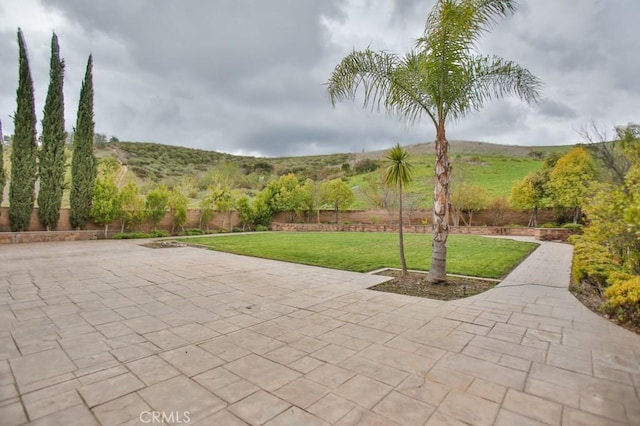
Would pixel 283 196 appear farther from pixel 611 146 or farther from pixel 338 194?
pixel 611 146

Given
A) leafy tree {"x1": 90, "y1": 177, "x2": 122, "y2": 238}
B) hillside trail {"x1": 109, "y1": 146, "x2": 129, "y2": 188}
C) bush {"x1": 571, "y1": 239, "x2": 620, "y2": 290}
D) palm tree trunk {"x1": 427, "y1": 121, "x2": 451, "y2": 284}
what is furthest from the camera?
hillside trail {"x1": 109, "y1": 146, "x2": 129, "y2": 188}

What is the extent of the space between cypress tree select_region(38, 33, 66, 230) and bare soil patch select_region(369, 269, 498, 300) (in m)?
15.6

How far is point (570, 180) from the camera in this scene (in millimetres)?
17422

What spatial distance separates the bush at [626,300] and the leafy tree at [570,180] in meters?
15.6

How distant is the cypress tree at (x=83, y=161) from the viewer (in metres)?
14.6

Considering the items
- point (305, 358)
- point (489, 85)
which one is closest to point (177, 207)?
point (489, 85)

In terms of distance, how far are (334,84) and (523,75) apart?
3622mm

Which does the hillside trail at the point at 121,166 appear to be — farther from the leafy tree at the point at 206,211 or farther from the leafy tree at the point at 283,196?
the leafy tree at the point at 283,196

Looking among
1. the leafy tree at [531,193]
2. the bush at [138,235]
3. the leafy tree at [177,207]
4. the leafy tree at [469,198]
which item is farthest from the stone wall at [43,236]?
the leafy tree at [531,193]

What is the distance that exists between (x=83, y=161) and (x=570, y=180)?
2537 centimetres

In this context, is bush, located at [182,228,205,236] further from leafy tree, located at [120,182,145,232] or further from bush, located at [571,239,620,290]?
bush, located at [571,239,620,290]

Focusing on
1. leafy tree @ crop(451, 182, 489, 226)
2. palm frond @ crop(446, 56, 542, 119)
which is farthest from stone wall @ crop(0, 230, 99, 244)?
leafy tree @ crop(451, 182, 489, 226)

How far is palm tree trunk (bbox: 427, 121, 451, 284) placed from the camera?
577 centimetres

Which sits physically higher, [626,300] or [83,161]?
[83,161]
